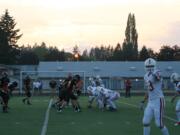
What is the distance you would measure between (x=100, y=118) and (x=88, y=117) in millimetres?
641

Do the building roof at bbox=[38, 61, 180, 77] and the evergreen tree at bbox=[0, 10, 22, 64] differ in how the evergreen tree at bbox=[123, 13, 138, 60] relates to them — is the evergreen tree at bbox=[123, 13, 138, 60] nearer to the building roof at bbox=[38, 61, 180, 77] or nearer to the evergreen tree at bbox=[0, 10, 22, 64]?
the evergreen tree at bbox=[0, 10, 22, 64]

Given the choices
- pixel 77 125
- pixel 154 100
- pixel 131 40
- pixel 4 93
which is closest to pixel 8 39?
pixel 131 40

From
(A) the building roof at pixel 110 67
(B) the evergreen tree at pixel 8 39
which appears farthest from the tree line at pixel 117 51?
(A) the building roof at pixel 110 67

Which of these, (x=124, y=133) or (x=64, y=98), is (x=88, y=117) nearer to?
(x=64, y=98)

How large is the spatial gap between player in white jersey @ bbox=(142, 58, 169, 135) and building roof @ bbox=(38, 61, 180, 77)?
2583 inches

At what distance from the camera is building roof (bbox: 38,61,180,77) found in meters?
80.1

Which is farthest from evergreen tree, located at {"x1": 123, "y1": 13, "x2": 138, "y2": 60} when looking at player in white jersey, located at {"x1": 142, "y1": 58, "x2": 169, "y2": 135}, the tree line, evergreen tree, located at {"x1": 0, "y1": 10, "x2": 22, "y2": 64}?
player in white jersey, located at {"x1": 142, "y1": 58, "x2": 169, "y2": 135}

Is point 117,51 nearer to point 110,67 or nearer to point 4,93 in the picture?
point 110,67

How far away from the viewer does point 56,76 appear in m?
72.1

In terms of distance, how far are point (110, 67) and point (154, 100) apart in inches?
2748

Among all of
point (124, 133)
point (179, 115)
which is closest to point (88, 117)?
point (179, 115)

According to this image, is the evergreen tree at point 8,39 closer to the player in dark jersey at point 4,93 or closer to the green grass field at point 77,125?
the player in dark jersey at point 4,93

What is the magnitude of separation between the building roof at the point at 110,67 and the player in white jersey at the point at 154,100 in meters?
65.6

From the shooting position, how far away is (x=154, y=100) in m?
13.3
